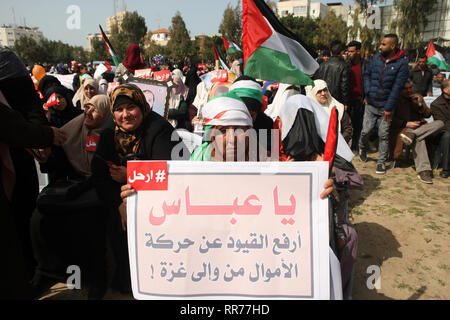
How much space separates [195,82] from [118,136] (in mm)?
4985

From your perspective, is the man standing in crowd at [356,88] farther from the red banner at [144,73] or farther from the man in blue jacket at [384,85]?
the red banner at [144,73]

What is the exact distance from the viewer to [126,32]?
43.6 m

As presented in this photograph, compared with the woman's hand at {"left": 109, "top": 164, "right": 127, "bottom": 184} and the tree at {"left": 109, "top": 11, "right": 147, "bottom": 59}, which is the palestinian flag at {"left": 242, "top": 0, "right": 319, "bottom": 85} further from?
the tree at {"left": 109, "top": 11, "right": 147, "bottom": 59}

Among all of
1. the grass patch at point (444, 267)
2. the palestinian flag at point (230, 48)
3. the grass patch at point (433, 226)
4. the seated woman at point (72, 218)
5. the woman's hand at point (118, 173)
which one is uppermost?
the palestinian flag at point (230, 48)

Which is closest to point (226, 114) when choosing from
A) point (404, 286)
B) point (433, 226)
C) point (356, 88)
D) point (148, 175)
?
point (148, 175)

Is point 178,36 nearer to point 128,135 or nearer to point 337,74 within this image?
point 337,74

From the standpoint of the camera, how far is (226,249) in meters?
1.55

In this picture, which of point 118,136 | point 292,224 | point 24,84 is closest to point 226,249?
point 292,224

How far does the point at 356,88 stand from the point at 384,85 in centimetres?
90

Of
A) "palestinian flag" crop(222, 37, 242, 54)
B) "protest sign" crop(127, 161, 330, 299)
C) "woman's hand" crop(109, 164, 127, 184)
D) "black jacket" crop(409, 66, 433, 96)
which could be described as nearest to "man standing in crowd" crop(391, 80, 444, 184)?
"black jacket" crop(409, 66, 433, 96)

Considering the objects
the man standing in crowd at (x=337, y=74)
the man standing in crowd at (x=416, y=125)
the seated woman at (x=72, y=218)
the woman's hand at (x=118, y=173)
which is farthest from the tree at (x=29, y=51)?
the woman's hand at (x=118, y=173)

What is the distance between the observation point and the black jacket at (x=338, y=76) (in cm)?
498

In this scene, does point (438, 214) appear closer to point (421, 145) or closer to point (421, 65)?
point (421, 145)

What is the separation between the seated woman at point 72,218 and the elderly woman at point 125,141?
248mm
